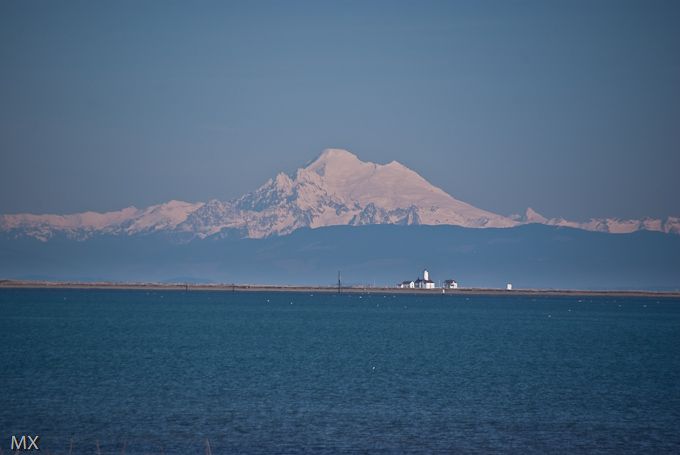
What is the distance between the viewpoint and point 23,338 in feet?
259

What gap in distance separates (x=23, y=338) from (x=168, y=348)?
1460cm

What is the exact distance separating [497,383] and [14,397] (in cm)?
Result: 2317

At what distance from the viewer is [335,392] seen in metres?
47.8

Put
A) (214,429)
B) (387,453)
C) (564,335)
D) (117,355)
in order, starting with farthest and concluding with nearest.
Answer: (564,335) → (117,355) → (214,429) → (387,453)

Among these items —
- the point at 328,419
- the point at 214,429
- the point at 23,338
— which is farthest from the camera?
the point at 23,338

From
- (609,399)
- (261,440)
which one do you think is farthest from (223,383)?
(609,399)

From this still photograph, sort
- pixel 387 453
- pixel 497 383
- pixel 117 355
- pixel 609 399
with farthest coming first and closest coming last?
1. pixel 117 355
2. pixel 497 383
3. pixel 609 399
4. pixel 387 453

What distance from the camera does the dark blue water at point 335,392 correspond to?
36.7 m

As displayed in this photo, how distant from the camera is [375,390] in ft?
159

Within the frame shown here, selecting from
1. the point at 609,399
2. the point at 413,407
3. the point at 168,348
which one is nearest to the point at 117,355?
the point at 168,348

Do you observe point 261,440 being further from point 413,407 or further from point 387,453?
point 413,407

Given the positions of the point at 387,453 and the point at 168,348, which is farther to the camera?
the point at 168,348

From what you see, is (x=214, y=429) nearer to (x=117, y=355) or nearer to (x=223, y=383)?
(x=223, y=383)

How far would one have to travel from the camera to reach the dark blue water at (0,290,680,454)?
36719mm
